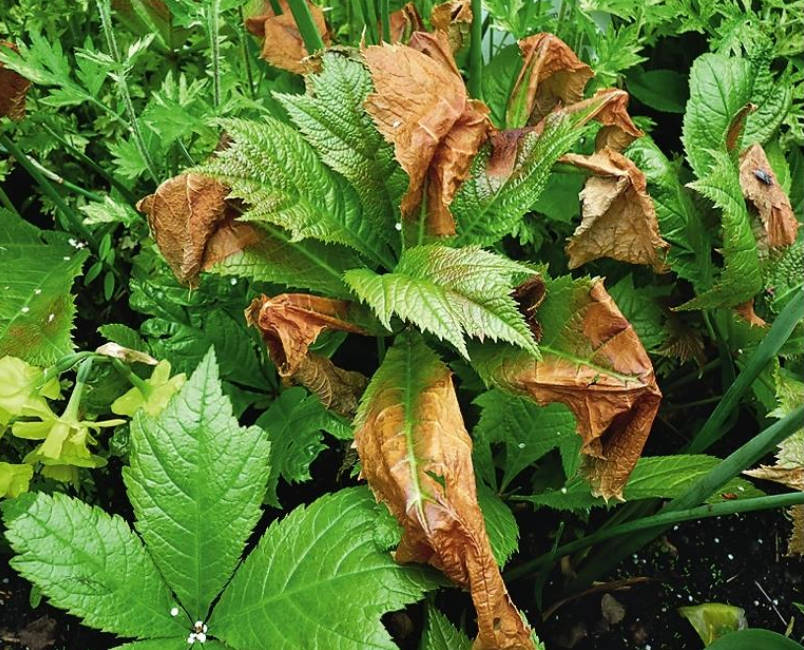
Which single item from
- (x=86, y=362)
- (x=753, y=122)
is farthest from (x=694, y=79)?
(x=86, y=362)

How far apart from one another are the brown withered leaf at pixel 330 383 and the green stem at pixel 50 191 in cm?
50

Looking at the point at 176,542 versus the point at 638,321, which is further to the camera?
the point at 638,321

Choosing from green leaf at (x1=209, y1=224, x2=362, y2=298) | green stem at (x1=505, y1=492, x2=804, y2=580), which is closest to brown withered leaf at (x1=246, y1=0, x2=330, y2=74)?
green leaf at (x1=209, y1=224, x2=362, y2=298)

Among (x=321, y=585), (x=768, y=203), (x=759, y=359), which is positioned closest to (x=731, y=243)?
(x=768, y=203)

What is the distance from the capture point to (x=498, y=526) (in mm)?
1125

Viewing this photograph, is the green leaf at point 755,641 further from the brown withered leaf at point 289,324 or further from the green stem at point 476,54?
the green stem at point 476,54

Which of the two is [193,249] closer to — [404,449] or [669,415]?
[404,449]

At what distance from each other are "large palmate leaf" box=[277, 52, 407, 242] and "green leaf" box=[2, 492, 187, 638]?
0.53m

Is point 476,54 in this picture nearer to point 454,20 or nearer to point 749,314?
point 454,20

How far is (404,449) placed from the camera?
998 millimetres

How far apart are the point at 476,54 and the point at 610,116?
0.28 m

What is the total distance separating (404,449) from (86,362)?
379mm

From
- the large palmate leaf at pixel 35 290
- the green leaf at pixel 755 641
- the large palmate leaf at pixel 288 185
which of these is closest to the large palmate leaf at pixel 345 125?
the large palmate leaf at pixel 288 185

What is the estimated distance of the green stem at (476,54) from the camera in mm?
1325
